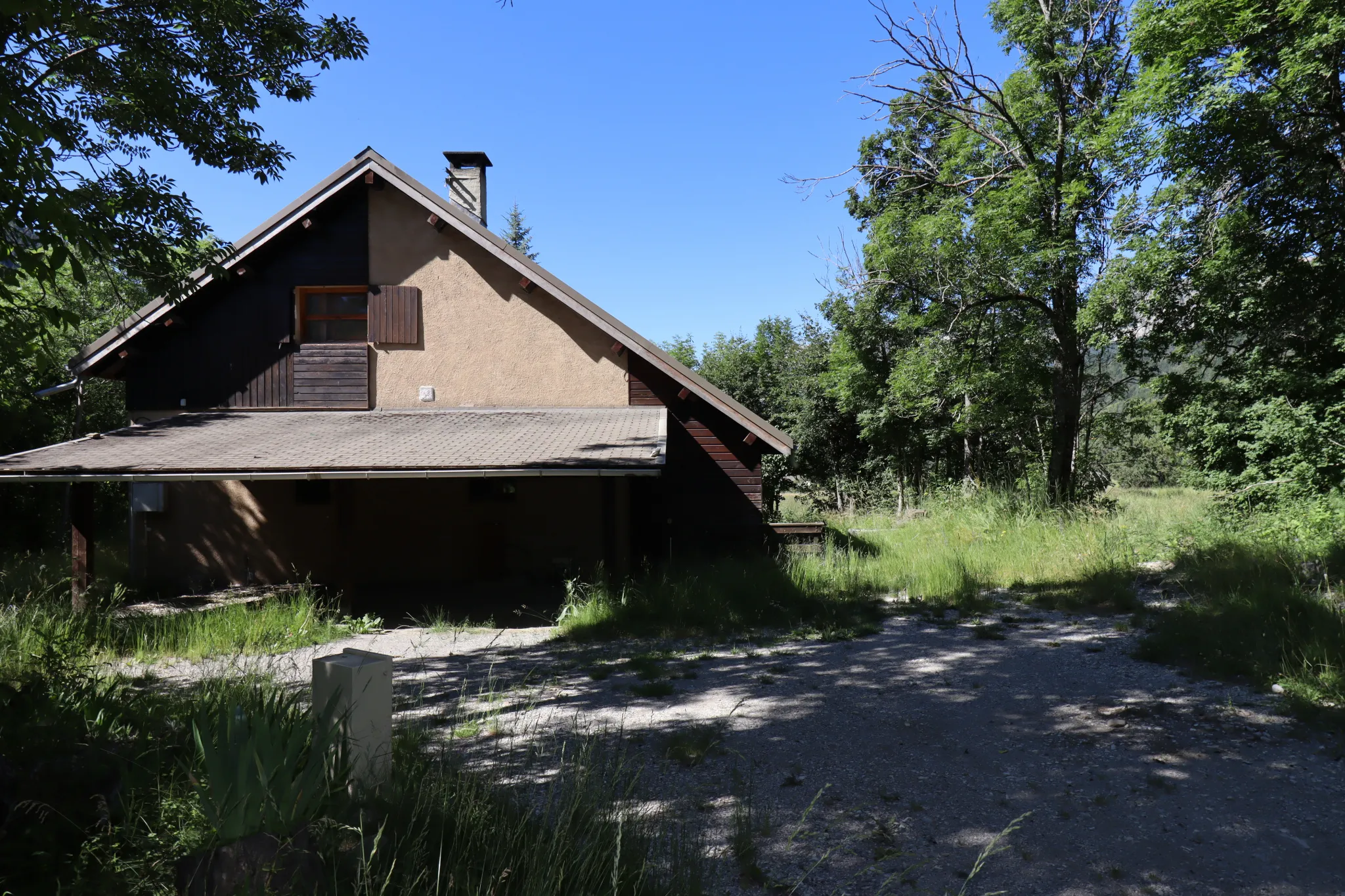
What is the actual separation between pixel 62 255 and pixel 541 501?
949cm

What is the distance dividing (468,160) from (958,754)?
14.2 meters

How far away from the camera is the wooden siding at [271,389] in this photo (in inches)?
516

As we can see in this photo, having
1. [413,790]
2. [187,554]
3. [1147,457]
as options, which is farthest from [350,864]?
[1147,457]

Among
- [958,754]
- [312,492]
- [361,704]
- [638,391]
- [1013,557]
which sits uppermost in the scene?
[638,391]

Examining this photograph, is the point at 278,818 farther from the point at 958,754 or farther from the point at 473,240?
the point at 473,240

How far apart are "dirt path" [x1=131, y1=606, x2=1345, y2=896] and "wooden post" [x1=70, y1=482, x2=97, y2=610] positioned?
4369 mm

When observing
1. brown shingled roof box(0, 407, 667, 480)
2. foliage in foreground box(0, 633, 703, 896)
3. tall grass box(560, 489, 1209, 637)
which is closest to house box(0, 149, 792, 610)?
brown shingled roof box(0, 407, 667, 480)

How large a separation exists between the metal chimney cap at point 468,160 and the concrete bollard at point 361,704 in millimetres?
13703

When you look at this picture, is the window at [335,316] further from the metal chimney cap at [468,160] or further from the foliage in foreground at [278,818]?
the foliage in foreground at [278,818]

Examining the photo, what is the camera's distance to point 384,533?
43.8ft

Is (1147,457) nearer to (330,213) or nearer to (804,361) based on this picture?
(804,361)

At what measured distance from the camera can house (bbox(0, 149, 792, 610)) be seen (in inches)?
507

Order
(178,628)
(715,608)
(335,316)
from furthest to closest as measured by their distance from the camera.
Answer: (335,316) → (715,608) → (178,628)

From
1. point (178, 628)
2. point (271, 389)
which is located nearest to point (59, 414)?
point (271, 389)
